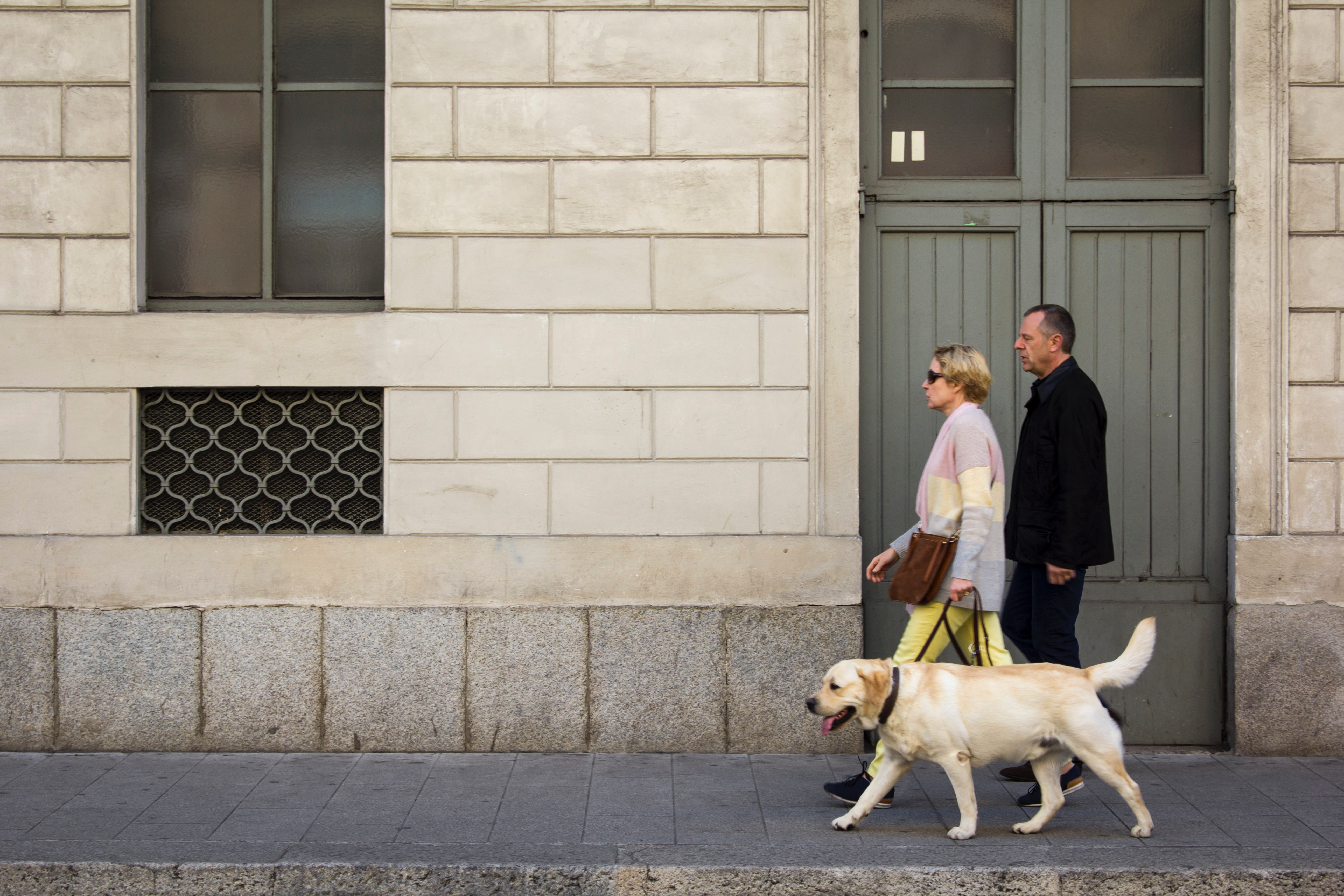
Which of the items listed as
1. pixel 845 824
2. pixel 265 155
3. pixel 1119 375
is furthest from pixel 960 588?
pixel 265 155

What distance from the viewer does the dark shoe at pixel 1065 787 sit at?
4.91 meters

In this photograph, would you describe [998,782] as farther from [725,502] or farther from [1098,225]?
[1098,225]

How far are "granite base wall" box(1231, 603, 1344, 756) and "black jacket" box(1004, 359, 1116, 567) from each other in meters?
1.40

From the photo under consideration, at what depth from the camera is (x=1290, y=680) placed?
19.0 feet

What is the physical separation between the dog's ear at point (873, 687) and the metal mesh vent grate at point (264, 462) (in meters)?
2.79

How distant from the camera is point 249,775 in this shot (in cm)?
537

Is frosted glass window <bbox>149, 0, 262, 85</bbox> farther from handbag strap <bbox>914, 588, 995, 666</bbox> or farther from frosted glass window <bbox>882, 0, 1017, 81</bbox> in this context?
handbag strap <bbox>914, 588, 995, 666</bbox>

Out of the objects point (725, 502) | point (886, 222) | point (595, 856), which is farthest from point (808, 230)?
point (595, 856)

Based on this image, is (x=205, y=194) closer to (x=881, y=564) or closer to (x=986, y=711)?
(x=881, y=564)

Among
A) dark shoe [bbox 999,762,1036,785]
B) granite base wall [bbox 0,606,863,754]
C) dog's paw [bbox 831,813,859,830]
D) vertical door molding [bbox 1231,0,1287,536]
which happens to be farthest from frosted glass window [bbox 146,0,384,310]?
vertical door molding [bbox 1231,0,1287,536]

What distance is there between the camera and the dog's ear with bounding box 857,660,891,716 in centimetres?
428

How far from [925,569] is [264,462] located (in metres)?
3.39

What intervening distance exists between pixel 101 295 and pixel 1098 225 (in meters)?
5.02

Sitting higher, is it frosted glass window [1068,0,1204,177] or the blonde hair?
frosted glass window [1068,0,1204,177]
